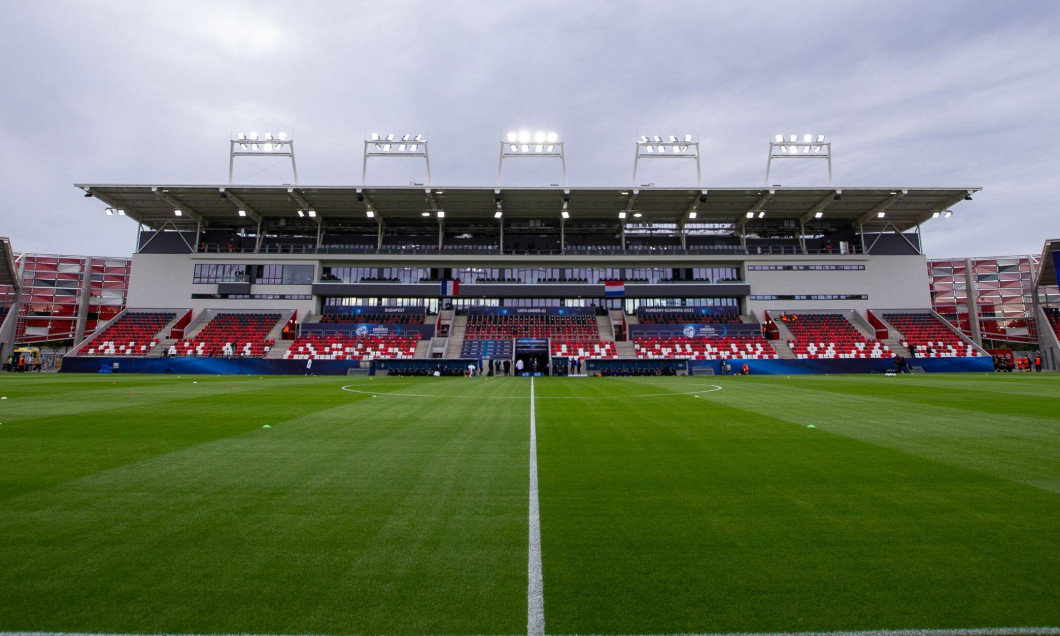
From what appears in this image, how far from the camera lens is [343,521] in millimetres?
4504

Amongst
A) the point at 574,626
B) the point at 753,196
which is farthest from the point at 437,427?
the point at 753,196

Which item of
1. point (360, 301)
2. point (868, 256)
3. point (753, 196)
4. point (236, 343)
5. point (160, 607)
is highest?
point (753, 196)

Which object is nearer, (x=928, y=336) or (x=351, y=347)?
(x=351, y=347)

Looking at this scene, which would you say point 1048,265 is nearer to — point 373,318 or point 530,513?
point 530,513

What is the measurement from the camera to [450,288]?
48781mm

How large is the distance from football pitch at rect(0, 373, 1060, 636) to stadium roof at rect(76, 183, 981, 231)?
38.9 meters

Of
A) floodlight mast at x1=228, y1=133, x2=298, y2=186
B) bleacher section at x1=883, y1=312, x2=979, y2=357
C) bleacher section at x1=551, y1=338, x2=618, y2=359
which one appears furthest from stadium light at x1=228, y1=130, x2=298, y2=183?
bleacher section at x1=883, y1=312, x2=979, y2=357

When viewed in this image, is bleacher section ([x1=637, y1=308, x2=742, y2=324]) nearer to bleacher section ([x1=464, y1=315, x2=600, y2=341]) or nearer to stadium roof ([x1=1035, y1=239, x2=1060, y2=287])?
bleacher section ([x1=464, y1=315, x2=600, y2=341])

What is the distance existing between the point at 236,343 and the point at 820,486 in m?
46.2

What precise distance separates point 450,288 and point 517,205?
413 inches

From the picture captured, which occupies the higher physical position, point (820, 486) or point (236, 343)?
point (236, 343)

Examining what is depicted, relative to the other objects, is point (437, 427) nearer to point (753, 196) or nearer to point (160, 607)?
point (160, 607)

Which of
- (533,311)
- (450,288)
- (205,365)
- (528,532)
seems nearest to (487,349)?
(533,311)

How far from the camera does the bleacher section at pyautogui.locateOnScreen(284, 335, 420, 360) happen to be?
4112 cm
